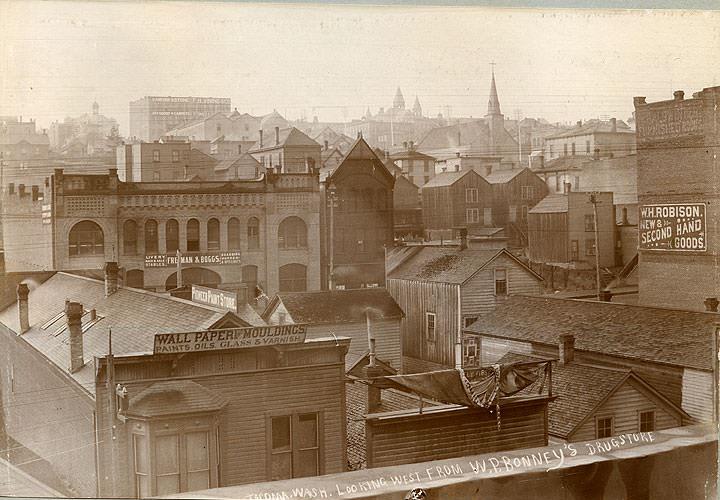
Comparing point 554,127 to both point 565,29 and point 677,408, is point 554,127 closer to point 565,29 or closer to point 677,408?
point 565,29

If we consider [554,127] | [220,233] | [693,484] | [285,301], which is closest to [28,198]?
[220,233]

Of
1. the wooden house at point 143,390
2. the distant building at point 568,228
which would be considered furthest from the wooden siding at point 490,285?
the wooden house at point 143,390

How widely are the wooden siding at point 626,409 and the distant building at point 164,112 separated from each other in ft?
8.77

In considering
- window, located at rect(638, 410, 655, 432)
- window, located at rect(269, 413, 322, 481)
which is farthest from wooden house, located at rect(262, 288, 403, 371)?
window, located at rect(638, 410, 655, 432)

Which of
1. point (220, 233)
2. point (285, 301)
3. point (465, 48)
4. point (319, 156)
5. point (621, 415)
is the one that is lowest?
point (621, 415)

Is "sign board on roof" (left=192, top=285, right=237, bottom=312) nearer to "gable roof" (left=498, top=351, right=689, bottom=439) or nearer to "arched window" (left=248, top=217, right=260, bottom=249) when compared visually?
"arched window" (left=248, top=217, right=260, bottom=249)

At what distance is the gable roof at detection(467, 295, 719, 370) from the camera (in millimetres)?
4730

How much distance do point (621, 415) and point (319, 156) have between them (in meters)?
2.26

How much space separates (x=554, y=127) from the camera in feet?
15.3

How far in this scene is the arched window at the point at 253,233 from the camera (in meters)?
4.33

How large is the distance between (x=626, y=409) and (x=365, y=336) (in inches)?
61.7

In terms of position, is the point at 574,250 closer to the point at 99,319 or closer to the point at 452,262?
the point at 452,262

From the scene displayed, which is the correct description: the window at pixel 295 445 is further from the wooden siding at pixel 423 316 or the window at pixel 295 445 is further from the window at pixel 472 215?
the window at pixel 472 215

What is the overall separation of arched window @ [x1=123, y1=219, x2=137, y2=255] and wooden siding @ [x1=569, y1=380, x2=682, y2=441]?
2616 mm
